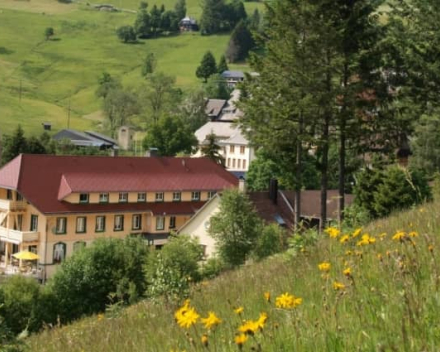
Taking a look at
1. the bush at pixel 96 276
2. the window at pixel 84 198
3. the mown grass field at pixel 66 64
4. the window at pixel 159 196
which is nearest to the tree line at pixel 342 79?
the bush at pixel 96 276

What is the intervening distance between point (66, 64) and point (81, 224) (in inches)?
4933

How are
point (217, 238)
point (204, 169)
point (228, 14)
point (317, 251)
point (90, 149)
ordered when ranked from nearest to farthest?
point (317, 251) < point (217, 238) < point (204, 169) < point (90, 149) < point (228, 14)

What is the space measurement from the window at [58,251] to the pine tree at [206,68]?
116344mm

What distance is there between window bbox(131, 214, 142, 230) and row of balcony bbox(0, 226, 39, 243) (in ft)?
24.2

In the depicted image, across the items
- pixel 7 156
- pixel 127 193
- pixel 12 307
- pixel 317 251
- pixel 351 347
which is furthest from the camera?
pixel 7 156

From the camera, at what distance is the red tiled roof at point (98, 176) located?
148 feet

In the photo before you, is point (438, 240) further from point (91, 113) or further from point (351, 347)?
point (91, 113)

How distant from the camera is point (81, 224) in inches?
1800

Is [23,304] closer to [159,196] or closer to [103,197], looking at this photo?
[103,197]

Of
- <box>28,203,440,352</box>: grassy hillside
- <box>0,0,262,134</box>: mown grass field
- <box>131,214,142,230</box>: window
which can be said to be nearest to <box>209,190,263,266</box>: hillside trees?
<box>131,214,142,230</box>: window

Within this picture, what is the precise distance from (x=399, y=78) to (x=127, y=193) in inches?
1070

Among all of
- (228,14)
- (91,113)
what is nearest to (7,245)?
(91,113)

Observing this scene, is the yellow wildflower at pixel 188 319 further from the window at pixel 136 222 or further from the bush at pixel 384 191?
the window at pixel 136 222

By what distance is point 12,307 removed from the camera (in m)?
24.8
